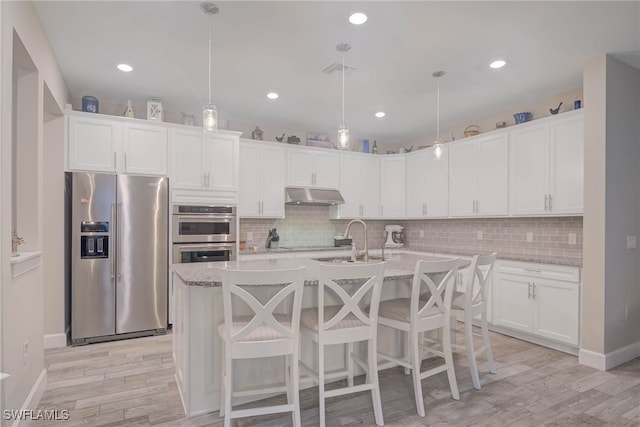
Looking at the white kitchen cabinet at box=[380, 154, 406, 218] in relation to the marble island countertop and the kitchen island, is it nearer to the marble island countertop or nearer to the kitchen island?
the marble island countertop

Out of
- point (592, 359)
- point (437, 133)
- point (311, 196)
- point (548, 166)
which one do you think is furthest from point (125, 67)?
point (592, 359)

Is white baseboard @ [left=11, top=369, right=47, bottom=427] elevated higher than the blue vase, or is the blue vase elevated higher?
the blue vase

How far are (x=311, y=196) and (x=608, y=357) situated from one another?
145 inches

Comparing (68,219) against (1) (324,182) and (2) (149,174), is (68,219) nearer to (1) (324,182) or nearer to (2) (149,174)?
(2) (149,174)

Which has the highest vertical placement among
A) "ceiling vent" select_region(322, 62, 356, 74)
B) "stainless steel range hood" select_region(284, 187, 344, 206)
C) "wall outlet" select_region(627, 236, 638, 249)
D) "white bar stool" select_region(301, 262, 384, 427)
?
"ceiling vent" select_region(322, 62, 356, 74)

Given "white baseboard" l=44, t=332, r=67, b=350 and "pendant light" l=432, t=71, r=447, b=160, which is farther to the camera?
"white baseboard" l=44, t=332, r=67, b=350

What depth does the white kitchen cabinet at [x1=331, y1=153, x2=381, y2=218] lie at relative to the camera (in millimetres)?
5707

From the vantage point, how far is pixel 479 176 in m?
4.65

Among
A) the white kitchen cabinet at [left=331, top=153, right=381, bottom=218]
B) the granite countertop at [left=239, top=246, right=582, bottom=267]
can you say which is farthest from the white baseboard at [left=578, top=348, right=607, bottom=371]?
the white kitchen cabinet at [left=331, top=153, right=381, bottom=218]

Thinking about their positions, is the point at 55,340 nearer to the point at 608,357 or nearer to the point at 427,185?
the point at 427,185

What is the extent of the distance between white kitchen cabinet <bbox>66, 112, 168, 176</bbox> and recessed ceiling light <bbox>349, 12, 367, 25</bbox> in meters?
2.61

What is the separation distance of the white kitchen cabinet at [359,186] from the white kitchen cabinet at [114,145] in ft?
8.57

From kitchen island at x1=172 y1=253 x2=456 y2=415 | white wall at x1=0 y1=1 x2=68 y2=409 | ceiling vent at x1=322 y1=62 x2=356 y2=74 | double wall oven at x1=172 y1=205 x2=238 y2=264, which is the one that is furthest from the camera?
double wall oven at x1=172 y1=205 x2=238 y2=264

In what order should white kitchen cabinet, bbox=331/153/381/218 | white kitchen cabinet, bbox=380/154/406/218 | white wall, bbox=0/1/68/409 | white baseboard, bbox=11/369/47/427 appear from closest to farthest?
white wall, bbox=0/1/68/409 → white baseboard, bbox=11/369/47/427 → white kitchen cabinet, bbox=331/153/381/218 → white kitchen cabinet, bbox=380/154/406/218
